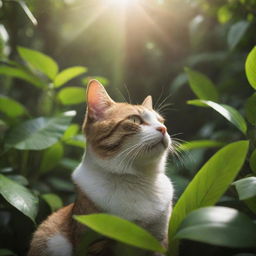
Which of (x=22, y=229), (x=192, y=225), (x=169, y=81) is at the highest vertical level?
(x=192, y=225)

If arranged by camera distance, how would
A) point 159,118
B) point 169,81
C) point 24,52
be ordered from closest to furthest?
point 159,118 → point 24,52 → point 169,81

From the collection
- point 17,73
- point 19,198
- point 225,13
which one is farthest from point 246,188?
point 225,13

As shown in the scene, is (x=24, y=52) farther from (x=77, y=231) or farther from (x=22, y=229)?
(x=77, y=231)

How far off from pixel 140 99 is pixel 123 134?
1.84 meters

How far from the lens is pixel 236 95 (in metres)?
2.89

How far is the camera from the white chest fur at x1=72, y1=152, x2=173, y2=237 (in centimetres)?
135

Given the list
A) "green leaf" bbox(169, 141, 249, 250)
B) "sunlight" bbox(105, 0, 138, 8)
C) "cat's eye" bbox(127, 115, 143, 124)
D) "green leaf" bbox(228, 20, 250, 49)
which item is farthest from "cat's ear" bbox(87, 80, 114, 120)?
"sunlight" bbox(105, 0, 138, 8)

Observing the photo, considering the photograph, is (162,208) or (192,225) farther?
(162,208)

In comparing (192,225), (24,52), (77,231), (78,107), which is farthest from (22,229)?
(78,107)

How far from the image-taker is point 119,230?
39.7 inches

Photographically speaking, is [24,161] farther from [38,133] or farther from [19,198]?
[19,198]

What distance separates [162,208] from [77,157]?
1613 mm

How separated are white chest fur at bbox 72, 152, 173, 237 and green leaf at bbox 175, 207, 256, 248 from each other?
0.36m

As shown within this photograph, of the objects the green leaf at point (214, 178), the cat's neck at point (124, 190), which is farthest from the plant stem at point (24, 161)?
the green leaf at point (214, 178)
